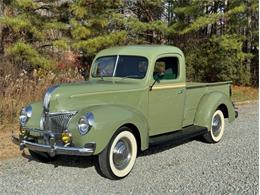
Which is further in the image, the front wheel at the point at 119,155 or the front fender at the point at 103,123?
the front wheel at the point at 119,155

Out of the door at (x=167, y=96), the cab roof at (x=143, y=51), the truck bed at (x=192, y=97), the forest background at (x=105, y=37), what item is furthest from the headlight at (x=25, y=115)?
the forest background at (x=105, y=37)

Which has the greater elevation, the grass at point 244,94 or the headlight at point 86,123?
the headlight at point 86,123

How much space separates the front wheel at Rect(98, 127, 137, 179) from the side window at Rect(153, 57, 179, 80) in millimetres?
1269

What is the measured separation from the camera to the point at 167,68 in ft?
24.2

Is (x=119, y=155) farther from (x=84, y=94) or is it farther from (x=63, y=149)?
(x=84, y=94)

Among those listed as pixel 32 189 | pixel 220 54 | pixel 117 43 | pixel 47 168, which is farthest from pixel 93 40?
pixel 32 189

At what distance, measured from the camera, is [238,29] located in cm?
1738

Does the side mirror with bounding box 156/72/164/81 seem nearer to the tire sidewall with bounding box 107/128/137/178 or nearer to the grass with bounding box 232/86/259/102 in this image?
the tire sidewall with bounding box 107/128/137/178

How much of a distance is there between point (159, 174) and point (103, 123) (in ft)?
3.62

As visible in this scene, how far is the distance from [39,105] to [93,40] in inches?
274

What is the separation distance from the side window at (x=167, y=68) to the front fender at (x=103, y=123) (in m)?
1.08

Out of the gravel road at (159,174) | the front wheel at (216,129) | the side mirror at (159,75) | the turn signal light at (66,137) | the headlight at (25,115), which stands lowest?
the gravel road at (159,174)

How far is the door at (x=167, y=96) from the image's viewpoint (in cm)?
684

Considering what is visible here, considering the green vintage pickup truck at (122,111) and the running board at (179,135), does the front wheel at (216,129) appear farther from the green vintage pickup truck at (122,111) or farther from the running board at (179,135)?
the running board at (179,135)
